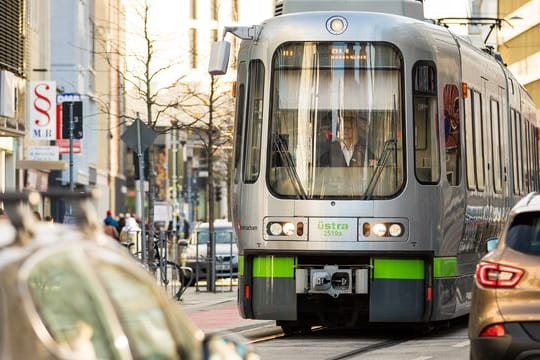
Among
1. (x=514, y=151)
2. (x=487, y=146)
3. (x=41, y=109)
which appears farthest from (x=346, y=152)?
(x=41, y=109)

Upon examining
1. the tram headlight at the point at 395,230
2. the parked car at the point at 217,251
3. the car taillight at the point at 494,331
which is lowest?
the parked car at the point at 217,251

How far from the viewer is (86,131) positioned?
6550 cm

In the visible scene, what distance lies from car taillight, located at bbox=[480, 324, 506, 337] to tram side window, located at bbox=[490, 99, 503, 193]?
35.1 feet

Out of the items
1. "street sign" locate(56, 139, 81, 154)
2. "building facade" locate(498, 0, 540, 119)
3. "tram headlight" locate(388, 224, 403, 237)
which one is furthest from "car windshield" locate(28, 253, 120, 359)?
"building facade" locate(498, 0, 540, 119)

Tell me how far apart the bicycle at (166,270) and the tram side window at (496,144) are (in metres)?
8.10

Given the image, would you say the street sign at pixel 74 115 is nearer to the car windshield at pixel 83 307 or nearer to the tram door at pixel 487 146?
the tram door at pixel 487 146

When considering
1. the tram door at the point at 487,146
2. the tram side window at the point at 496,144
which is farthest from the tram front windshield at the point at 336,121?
the tram side window at the point at 496,144

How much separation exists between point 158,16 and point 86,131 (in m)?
37.5

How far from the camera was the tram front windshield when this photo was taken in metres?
18.4

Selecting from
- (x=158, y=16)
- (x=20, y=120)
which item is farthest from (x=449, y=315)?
(x=158, y=16)

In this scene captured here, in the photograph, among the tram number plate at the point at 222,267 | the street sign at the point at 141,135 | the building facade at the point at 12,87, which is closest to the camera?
the street sign at the point at 141,135

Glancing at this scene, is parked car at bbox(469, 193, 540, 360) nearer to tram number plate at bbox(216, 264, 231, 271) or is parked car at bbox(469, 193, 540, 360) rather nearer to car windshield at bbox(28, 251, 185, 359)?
car windshield at bbox(28, 251, 185, 359)

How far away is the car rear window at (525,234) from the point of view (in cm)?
1103

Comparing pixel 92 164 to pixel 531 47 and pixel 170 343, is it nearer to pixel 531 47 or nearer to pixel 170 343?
pixel 531 47
